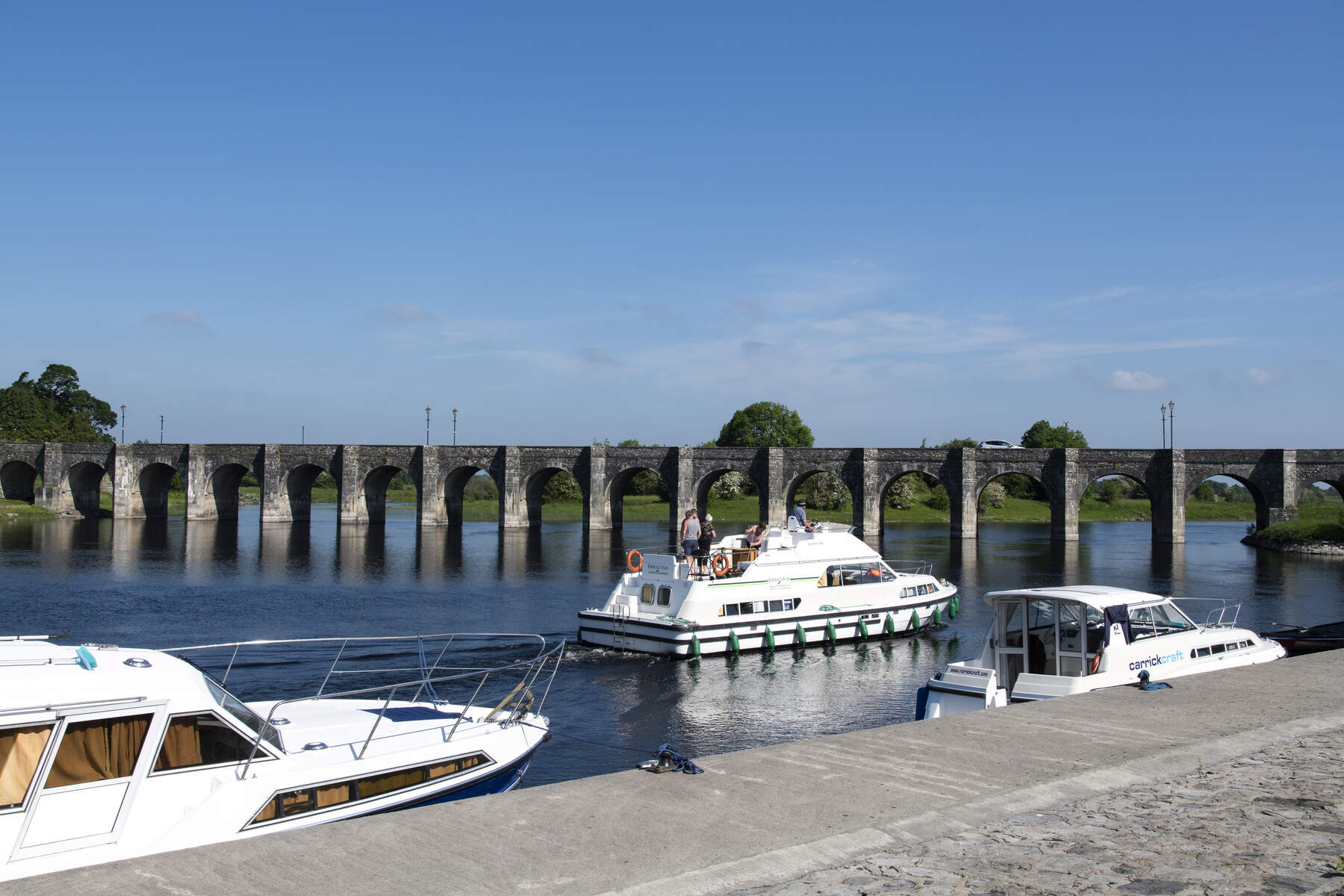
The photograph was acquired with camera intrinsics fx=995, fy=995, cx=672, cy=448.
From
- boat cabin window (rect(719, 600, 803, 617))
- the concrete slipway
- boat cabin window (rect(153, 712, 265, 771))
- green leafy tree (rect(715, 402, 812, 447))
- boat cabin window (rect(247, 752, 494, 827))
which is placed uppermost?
green leafy tree (rect(715, 402, 812, 447))

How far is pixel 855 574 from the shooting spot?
2962cm

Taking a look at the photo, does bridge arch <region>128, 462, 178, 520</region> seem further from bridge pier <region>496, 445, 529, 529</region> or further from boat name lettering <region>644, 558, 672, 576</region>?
boat name lettering <region>644, 558, 672, 576</region>

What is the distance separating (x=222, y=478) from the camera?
8088cm

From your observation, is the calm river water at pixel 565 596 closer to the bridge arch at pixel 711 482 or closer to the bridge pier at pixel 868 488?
the bridge pier at pixel 868 488

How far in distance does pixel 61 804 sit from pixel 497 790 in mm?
4878

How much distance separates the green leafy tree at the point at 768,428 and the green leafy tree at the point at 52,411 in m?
77.1

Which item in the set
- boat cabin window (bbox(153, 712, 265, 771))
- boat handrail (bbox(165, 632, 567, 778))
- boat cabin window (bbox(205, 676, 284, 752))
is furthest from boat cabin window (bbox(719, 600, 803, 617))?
boat cabin window (bbox(153, 712, 265, 771))

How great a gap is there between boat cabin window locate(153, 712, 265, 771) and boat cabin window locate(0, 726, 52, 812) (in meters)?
1.00

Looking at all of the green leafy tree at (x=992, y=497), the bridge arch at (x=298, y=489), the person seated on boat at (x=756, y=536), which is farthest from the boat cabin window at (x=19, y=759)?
the green leafy tree at (x=992, y=497)

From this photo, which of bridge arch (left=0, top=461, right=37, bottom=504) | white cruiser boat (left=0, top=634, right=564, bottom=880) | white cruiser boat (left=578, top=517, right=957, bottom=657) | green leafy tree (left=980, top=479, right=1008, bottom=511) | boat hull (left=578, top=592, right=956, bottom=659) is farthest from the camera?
green leafy tree (left=980, top=479, right=1008, bottom=511)

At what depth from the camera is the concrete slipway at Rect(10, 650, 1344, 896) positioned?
6.99 m

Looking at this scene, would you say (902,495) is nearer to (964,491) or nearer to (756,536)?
(964,491)

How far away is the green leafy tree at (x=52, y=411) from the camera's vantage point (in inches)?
4503

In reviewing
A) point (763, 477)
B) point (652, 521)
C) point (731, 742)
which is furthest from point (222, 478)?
point (731, 742)
